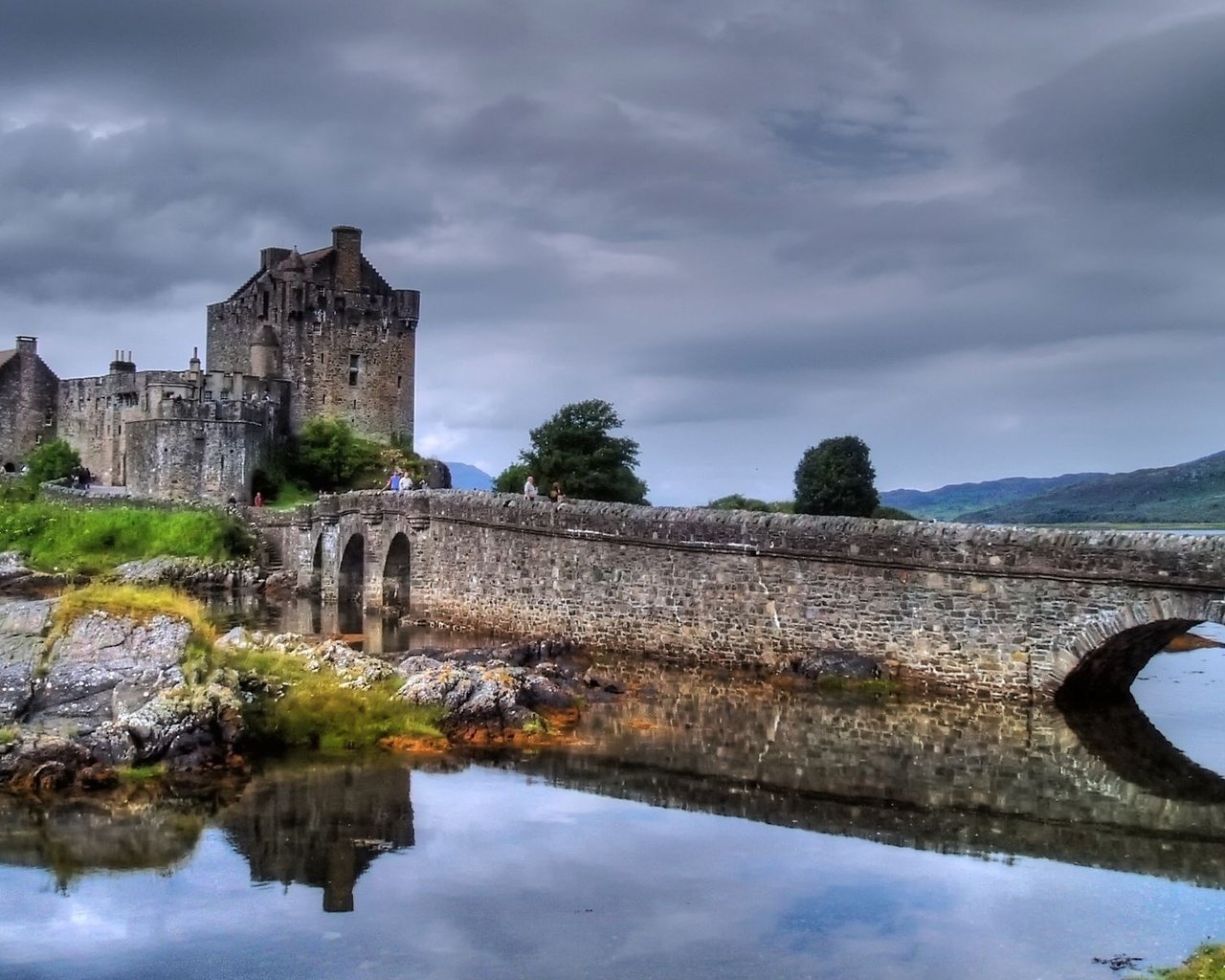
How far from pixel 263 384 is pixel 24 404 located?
18441 mm

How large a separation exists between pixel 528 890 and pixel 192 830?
3870 mm

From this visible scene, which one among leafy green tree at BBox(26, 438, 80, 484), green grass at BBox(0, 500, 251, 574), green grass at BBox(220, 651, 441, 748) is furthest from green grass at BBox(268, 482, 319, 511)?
green grass at BBox(220, 651, 441, 748)

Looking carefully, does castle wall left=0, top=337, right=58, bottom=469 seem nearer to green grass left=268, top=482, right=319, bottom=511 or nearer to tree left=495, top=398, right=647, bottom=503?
green grass left=268, top=482, right=319, bottom=511

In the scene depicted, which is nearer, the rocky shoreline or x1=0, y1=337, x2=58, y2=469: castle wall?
the rocky shoreline

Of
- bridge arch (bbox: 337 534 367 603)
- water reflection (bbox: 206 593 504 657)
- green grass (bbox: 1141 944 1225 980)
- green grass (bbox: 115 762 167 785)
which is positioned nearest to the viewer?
green grass (bbox: 1141 944 1225 980)

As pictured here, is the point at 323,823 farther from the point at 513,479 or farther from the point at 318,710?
the point at 513,479

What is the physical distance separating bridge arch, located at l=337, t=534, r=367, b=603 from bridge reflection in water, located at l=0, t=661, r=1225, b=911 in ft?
62.0

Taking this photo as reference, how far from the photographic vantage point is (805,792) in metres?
16.2

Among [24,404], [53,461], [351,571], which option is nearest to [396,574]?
[351,571]

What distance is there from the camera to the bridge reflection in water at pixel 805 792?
13664 millimetres

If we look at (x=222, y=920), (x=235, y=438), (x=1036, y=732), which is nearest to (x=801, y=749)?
(x=1036, y=732)

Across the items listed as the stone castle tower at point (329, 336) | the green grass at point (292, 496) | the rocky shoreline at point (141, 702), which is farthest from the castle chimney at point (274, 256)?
the rocky shoreline at point (141, 702)

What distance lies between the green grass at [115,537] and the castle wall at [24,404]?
18.3 metres

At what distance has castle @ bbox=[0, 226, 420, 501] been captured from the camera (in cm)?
5169
